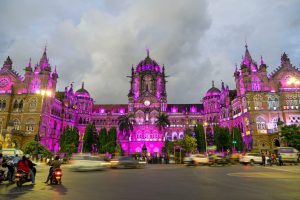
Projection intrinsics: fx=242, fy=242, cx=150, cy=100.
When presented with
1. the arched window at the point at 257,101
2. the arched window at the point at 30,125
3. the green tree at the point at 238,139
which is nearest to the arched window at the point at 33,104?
the arched window at the point at 30,125

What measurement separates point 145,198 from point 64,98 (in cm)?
8565

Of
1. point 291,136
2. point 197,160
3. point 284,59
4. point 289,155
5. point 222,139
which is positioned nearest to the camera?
point 197,160

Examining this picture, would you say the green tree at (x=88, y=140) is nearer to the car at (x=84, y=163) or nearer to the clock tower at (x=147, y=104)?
the clock tower at (x=147, y=104)

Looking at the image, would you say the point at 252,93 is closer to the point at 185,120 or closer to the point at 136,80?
the point at 185,120

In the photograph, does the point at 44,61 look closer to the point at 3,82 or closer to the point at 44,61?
the point at 44,61

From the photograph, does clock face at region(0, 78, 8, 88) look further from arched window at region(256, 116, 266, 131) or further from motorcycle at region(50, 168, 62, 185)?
arched window at region(256, 116, 266, 131)

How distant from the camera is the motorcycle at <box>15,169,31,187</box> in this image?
1343 cm

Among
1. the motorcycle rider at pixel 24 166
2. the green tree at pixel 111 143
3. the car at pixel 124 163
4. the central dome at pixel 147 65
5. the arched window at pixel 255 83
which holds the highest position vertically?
the central dome at pixel 147 65

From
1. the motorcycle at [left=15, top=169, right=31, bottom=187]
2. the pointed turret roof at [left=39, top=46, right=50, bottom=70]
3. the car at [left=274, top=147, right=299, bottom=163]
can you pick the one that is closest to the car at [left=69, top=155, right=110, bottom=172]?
the motorcycle at [left=15, top=169, right=31, bottom=187]

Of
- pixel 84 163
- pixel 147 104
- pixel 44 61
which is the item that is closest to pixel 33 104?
pixel 44 61

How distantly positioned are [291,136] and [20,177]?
49.9 m

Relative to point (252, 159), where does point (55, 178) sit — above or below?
below

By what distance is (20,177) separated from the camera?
13500 mm

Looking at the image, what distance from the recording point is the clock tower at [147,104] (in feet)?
288
